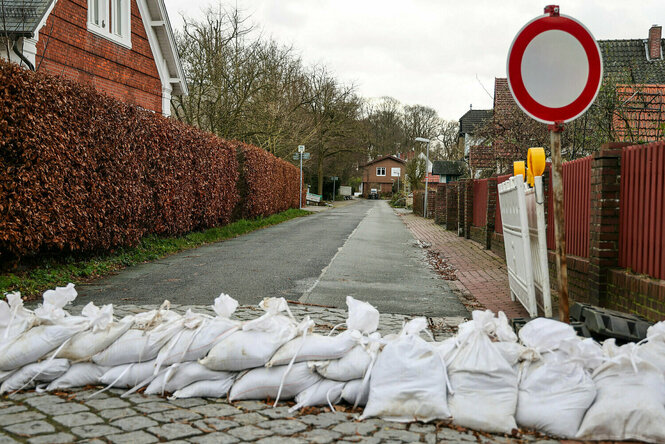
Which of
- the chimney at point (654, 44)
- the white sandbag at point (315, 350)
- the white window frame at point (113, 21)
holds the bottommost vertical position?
the white sandbag at point (315, 350)

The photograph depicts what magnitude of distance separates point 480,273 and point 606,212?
4.91 meters

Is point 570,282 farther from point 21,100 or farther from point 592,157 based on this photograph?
point 21,100

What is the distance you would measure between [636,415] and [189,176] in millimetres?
12087

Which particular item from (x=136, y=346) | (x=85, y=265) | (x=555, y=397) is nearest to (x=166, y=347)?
(x=136, y=346)

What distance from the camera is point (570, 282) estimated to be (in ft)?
23.5

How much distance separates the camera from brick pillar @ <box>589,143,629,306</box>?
5.78m

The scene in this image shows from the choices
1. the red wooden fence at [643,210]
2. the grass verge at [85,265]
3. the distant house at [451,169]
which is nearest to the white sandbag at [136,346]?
the grass verge at [85,265]

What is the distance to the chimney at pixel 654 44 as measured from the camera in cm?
2904

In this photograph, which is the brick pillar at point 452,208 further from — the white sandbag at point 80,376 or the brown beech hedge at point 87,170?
the white sandbag at point 80,376

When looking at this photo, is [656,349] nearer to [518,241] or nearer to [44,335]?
[518,241]

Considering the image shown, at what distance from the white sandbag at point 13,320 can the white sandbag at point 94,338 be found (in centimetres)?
31

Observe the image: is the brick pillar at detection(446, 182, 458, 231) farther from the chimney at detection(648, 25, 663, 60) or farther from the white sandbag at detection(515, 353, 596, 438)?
the white sandbag at detection(515, 353, 596, 438)

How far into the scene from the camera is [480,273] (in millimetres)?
10594

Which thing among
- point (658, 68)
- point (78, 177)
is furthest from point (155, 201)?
point (658, 68)
